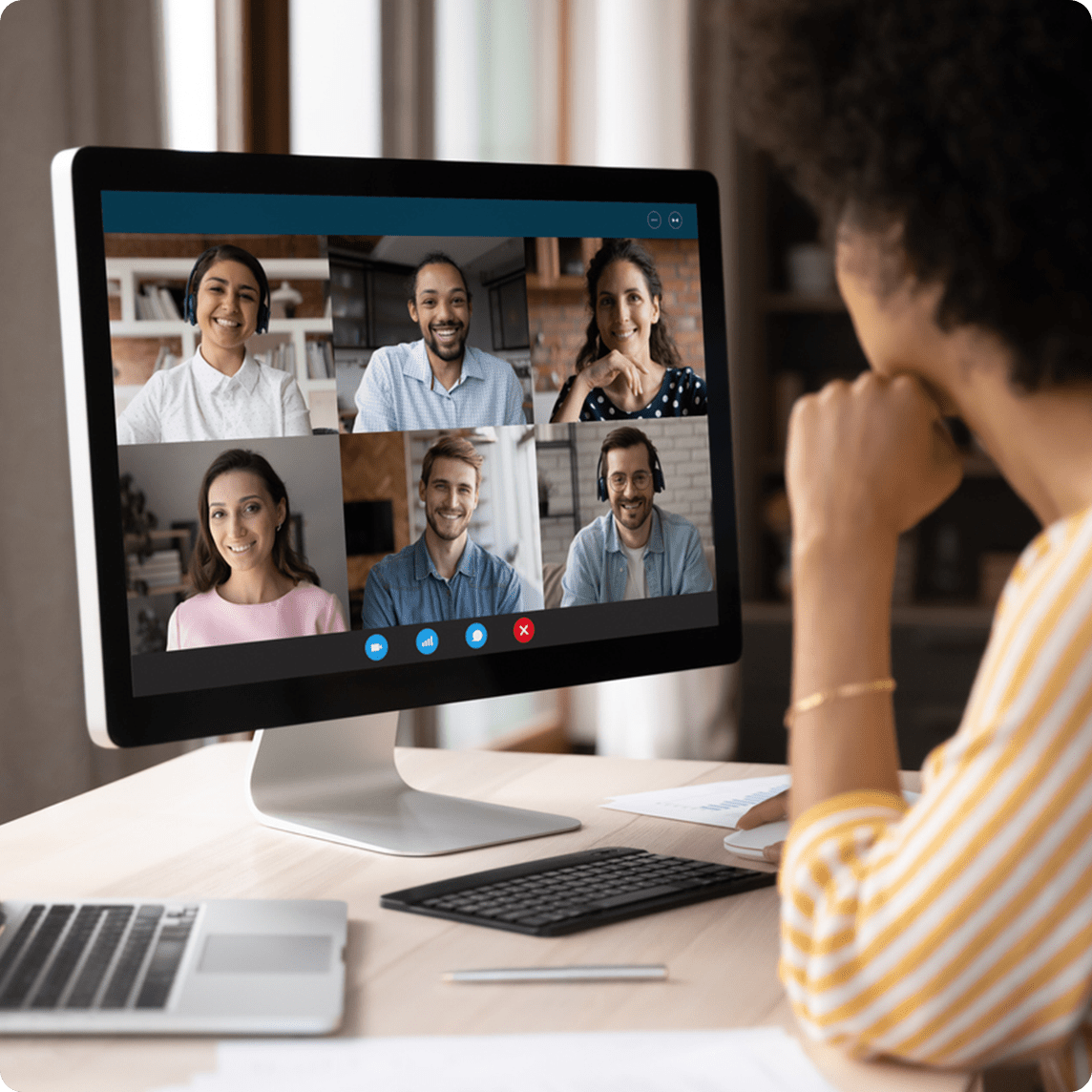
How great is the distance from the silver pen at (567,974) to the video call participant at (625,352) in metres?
0.53

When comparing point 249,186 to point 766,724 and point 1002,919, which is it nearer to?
point 1002,919

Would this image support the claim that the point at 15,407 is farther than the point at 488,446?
Yes

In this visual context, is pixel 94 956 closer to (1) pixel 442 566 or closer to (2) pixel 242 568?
(2) pixel 242 568

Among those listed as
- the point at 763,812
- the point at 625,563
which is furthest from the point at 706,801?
the point at 625,563

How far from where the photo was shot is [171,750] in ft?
8.23

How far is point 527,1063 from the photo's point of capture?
665mm

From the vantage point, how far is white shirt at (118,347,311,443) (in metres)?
0.98

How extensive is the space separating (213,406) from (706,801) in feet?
1.93

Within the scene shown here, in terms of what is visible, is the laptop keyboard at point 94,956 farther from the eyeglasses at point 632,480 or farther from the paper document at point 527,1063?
the eyeglasses at point 632,480

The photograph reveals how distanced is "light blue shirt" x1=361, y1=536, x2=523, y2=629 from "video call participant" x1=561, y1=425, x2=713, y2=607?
0.22 feet

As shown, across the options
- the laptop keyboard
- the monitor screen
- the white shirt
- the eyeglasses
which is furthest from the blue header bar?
the laptop keyboard

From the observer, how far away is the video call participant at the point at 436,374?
1.08 m

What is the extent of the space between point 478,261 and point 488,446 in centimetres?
16

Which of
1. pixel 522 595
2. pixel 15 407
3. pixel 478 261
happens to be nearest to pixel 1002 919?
pixel 522 595
